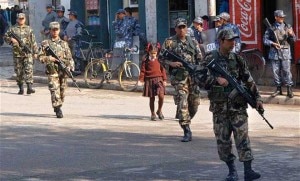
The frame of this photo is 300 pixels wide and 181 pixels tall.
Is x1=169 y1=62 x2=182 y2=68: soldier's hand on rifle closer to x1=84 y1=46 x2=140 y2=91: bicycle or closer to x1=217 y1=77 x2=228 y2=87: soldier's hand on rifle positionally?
x1=217 y1=77 x2=228 y2=87: soldier's hand on rifle

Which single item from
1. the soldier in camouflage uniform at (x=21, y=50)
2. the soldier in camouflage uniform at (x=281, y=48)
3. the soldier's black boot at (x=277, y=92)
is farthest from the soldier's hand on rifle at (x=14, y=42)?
the soldier's black boot at (x=277, y=92)

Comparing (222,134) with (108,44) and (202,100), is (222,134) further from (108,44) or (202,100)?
(108,44)

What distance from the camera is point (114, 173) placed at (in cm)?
1035

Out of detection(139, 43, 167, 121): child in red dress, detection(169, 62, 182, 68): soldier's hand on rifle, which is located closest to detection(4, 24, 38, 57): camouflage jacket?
detection(139, 43, 167, 121): child in red dress

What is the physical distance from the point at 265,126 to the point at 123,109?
13.0 ft

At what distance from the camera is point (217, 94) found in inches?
371

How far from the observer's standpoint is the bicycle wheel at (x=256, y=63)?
64.4 feet

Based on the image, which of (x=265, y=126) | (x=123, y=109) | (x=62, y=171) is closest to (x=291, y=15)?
(x=123, y=109)

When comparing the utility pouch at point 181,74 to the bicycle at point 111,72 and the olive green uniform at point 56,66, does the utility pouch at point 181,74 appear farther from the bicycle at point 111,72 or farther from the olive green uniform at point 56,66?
the bicycle at point 111,72

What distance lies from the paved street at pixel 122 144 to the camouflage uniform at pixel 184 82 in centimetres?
48

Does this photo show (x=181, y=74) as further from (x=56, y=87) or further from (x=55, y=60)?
(x=56, y=87)

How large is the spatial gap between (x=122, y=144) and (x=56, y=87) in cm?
330

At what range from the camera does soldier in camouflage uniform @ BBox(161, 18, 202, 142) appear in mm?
12648

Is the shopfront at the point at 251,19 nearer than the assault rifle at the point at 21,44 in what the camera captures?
No
